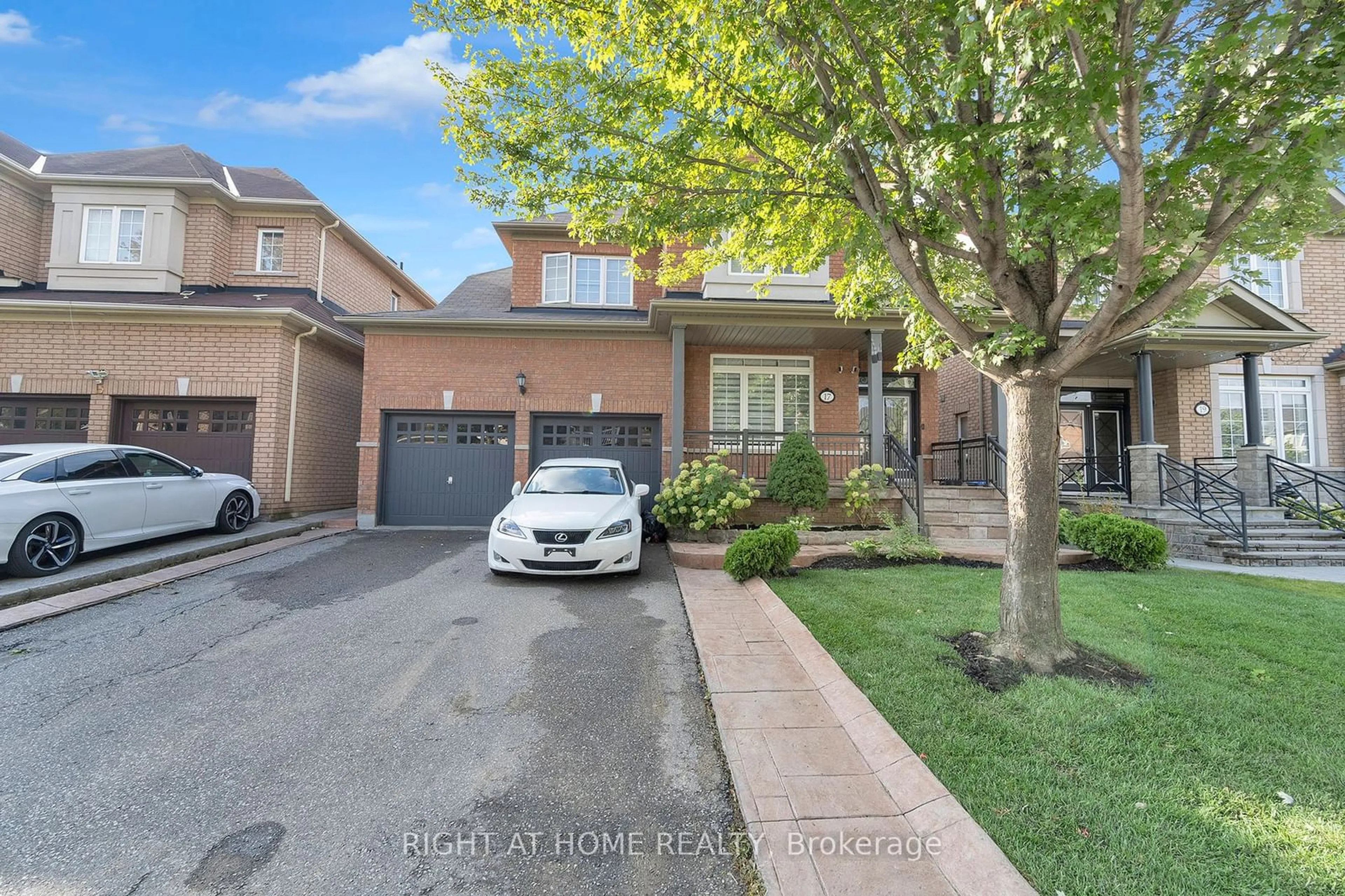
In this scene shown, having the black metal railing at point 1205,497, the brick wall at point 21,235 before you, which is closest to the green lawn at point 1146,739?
the black metal railing at point 1205,497

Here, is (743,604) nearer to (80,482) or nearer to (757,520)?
(757,520)

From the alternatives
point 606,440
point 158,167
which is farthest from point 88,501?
point 158,167

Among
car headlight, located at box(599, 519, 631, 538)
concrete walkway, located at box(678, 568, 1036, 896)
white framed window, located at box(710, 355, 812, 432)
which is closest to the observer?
concrete walkway, located at box(678, 568, 1036, 896)

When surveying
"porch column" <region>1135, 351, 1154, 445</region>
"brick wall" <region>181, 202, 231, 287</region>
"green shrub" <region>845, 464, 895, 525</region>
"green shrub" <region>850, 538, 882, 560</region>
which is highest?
"brick wall" <region>181, 202, 231, 287</region>

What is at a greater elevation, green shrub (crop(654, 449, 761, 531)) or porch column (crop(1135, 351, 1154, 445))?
porch column (crop(1135, 351, 1154, 445))

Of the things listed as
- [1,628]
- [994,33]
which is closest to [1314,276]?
[994,33]

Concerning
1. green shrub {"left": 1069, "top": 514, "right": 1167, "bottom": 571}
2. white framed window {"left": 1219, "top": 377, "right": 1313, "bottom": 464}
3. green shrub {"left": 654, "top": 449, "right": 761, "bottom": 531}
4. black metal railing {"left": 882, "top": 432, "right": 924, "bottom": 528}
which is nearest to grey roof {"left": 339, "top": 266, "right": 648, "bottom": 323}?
green shrub {"left": 654, "top": 449, "right": 761, "bottom": 531}

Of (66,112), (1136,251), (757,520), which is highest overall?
(66,112)

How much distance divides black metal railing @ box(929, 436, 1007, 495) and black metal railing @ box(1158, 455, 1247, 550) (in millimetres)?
2818

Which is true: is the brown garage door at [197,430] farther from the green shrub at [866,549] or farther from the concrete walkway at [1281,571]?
the concrete walkway at [1281,571]

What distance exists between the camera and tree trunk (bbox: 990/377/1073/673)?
3.85 meters

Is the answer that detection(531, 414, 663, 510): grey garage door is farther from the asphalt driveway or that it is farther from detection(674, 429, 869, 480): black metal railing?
the asphalt driveway

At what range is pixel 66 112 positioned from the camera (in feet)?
41.6

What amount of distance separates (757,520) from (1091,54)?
710 cm
